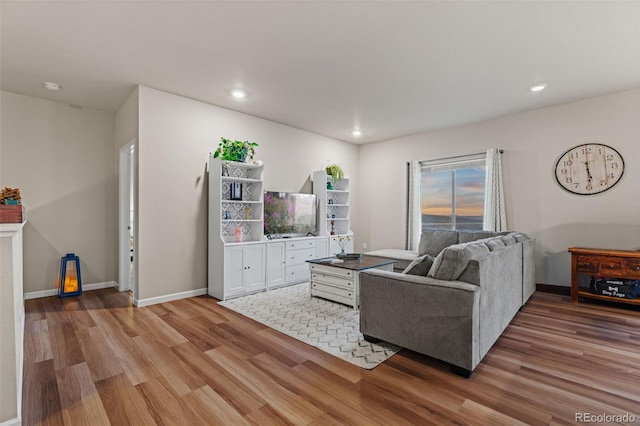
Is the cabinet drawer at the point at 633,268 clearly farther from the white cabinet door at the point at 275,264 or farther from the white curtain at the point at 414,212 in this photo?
the white cabinet door at the point at 275,264

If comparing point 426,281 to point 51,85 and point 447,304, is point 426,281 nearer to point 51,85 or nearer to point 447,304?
point 447,304

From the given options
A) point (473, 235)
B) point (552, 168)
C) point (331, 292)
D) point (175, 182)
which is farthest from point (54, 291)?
point (552, 168)

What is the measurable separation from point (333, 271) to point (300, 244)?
1.28 metres

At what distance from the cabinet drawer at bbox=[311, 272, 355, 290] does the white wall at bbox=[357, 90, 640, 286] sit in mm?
3120

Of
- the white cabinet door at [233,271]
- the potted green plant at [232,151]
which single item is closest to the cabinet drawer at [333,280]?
the white cabinet door at [233,271]

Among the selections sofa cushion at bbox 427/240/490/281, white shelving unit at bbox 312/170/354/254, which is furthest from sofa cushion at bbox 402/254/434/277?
white shelving unit at bbox 312/170/354/254

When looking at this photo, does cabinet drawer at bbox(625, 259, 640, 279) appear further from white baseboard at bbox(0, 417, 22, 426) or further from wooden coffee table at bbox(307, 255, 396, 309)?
white baseboard at bbox(0, 417, 22, 426)

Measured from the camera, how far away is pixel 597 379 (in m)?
2.14

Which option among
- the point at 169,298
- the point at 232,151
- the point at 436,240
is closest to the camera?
the point at 169,298

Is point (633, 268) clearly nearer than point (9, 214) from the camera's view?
No

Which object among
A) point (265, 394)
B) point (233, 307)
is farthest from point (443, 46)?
point (233, 307)

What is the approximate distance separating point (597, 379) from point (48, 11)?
504 centimetres

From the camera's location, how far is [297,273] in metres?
4.98

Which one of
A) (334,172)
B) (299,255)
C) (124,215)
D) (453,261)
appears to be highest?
(334,172)
